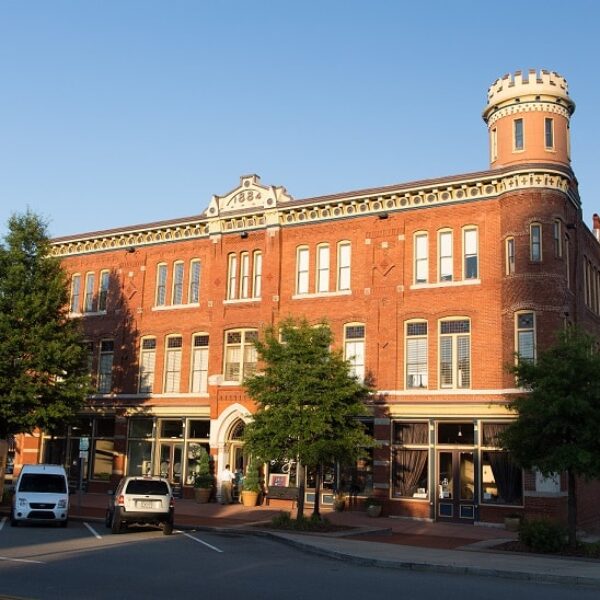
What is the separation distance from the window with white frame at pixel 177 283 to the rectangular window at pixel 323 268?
7444 mm

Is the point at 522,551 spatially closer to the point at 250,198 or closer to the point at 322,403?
the point at 322,403

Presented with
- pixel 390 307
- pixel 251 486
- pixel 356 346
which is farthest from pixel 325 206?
pixel 251 486

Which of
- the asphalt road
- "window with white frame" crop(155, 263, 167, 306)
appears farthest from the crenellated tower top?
the asphalt road

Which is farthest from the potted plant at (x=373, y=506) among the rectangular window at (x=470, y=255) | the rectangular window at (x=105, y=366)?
the rectangular window at (x=105, y=366)

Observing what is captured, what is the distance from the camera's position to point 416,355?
2994cm

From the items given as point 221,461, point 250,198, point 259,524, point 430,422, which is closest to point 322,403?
point 259,524

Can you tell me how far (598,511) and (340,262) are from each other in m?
14.4

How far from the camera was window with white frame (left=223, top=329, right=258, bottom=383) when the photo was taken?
33969 mm

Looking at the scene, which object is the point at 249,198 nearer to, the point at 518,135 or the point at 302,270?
the point at 302,270

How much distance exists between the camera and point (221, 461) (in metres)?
33.4

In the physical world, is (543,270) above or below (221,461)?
above

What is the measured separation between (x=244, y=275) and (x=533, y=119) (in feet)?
45.5

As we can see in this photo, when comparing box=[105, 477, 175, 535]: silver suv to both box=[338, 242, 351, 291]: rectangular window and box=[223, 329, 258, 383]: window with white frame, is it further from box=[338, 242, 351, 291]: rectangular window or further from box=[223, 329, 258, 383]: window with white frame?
box=[338, 242, 351, 291]: rectangular window

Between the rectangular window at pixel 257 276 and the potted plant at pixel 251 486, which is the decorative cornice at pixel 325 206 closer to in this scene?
the rectangular window at pixel 257 276
